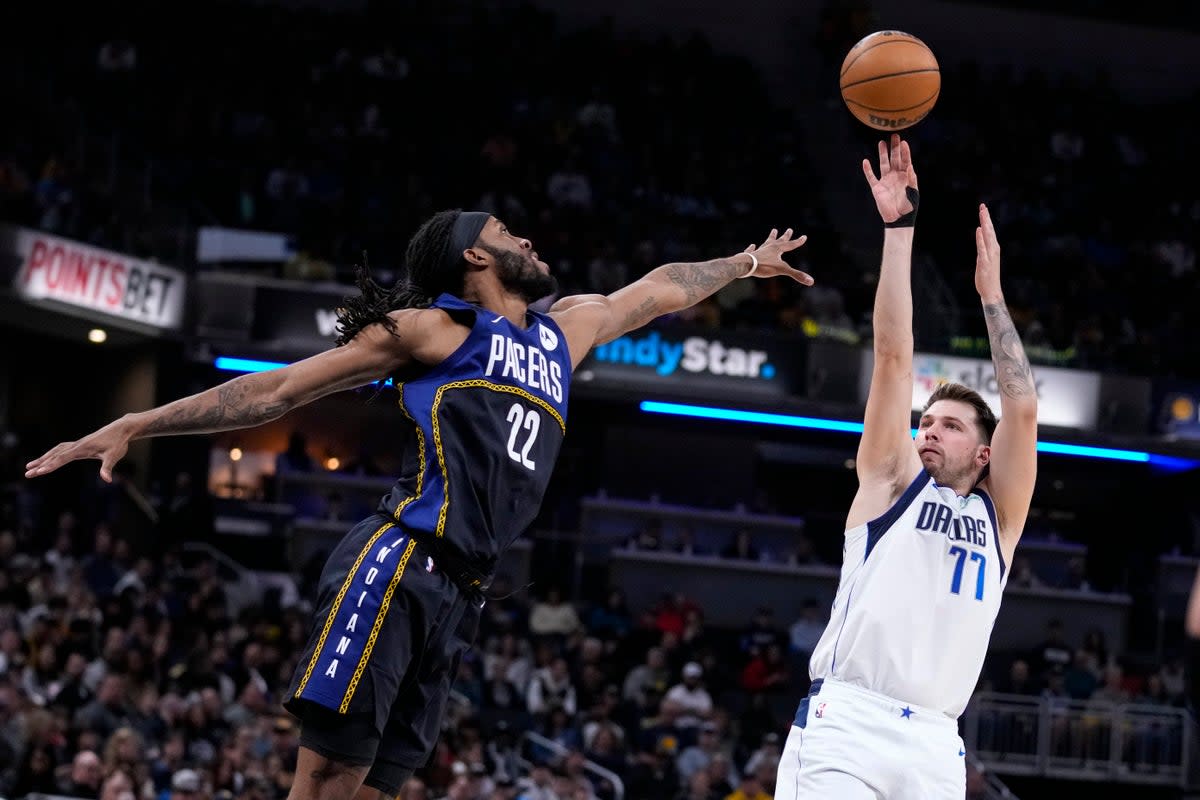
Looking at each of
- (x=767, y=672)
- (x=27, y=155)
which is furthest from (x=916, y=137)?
(x=27, y=155)

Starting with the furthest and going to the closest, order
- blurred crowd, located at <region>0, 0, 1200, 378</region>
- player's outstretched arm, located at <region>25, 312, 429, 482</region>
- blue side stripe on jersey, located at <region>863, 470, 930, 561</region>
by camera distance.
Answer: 1. blurred crowd, located at <region>0, 0, 1200, 378</region>
2. blue side stripe on jersey, located at <region>863, 470, 930, 561</region>
3. player's outstretched arm, located at <region>25, 312, 429, 482</region>

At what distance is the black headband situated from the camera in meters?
4.67

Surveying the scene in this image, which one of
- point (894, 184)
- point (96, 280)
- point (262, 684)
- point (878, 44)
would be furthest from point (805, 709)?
point (96, 280)

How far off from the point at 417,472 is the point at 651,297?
1.24 metres

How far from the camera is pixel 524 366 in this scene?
14.9 ft

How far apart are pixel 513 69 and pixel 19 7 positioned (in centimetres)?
658

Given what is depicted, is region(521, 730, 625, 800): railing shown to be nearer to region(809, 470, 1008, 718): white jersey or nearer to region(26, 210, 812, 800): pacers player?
region(809, 470, 1008, 718): white jersey

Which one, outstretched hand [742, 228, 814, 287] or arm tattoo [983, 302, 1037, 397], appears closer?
arm tattoo [983, 302, 1037, 397]

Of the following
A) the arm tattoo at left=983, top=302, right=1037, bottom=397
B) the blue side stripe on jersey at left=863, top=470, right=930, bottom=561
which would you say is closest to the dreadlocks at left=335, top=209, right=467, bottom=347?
the blue side stripe on jersey at left=863, top=470, right=930, bottom=561

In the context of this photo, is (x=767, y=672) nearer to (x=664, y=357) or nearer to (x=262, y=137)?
(x=664, y=357)

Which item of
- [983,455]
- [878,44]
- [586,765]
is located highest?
[878,44]

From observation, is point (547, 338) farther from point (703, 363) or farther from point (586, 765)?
point (703, 363)

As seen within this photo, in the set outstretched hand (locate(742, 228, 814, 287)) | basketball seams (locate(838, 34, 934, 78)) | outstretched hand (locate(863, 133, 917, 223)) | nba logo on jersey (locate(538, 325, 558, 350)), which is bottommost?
nba logo on jersey (locate(538, 325, 558, 350))

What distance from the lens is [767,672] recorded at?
17562mm
